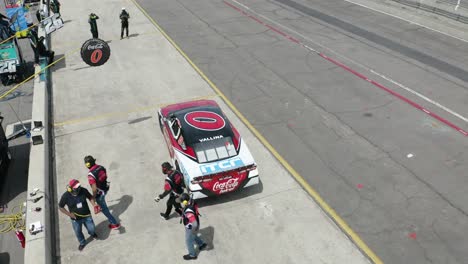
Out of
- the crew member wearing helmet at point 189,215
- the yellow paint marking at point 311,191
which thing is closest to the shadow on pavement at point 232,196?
the yellow paint marking at point 311,191

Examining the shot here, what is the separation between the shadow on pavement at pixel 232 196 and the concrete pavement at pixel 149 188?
29 mm

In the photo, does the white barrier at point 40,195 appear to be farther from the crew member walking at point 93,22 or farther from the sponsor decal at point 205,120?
the crew member walking at point 93,22

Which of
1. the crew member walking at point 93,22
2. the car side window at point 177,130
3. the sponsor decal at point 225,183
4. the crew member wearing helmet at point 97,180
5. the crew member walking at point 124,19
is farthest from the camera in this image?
the crew member walking at point 124,19

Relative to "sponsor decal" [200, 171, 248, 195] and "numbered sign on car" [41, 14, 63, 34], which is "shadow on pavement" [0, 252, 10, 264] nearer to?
"sponsor decal" [200, 171, 248, 195]

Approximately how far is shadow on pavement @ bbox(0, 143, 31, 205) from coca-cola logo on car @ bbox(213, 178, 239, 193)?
6897 millimetres

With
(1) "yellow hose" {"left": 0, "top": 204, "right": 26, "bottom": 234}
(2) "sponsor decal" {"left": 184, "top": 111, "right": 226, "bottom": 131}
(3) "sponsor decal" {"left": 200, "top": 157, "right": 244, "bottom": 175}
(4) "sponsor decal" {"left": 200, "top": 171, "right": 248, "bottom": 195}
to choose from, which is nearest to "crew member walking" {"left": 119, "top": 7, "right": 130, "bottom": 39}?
(2) "sponsor decal" {"left": 184, "top": 111, "right": 226, "bottom": 131}

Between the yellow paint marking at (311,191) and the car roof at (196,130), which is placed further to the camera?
the car roof at (196,130)

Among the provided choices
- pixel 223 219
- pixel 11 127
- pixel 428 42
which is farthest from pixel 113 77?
pixel 428 42

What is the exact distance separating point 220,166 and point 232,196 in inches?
46.8

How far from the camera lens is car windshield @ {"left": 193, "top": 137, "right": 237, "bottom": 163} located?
10516 mm

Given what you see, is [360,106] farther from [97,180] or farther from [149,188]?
[97,180]

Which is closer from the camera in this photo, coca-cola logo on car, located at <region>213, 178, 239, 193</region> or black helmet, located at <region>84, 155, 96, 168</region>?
black helmet, located at <region>84, 155, 96, 168</region>

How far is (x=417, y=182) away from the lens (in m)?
11.6

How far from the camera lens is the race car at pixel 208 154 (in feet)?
33.1
